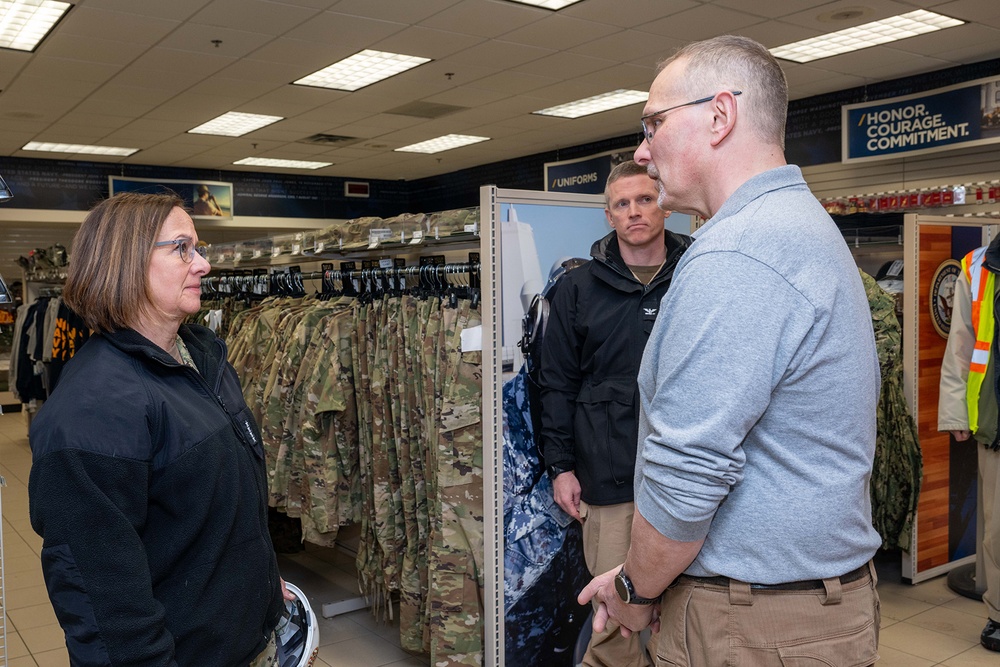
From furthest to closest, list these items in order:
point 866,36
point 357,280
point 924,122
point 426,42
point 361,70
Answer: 1. point 361,70
2. point 924,122
3. point 426,42
4. point 866,36
5. point 357,280

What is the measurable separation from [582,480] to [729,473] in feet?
5.14

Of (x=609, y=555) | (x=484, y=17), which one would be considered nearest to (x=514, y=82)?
(x=484, y=17)

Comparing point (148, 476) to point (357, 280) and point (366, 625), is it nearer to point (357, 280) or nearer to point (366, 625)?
point (357, 280)

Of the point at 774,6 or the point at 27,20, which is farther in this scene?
the point at 27,20

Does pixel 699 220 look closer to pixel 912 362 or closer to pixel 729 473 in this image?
pixel 912 362

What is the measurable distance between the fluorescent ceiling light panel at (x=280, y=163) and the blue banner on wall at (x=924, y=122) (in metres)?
8.29

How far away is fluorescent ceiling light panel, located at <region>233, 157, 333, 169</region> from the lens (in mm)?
13000

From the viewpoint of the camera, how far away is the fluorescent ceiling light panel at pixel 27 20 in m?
6.16

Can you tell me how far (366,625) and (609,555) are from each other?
185cm

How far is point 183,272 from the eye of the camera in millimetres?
1745

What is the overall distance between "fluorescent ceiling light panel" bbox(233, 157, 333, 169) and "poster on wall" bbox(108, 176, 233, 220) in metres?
0.77

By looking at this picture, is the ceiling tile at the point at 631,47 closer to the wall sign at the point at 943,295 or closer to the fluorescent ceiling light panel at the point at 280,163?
the wall sign at the point at 943,295

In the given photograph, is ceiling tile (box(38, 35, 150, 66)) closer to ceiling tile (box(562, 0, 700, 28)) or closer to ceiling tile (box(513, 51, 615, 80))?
ceiling tile (box(513, 51, 615, 80))

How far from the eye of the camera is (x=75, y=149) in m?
11.8
